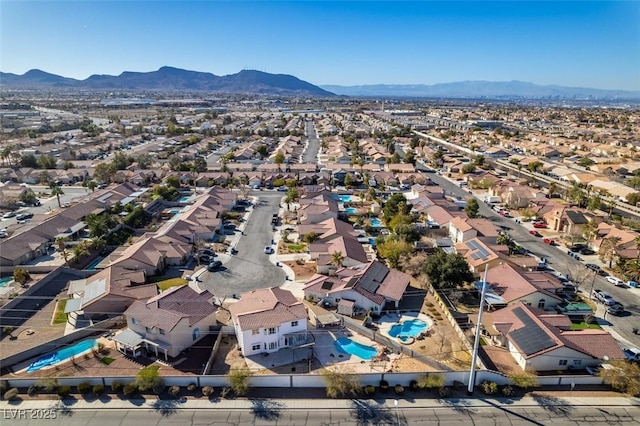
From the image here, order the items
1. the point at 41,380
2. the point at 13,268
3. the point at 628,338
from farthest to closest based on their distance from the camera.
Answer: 1. the point at 13,268
2. the point at 628,338
3. the point at 41,380

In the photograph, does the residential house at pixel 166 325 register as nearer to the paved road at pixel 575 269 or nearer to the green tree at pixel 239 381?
the green tree at pixel 239 381

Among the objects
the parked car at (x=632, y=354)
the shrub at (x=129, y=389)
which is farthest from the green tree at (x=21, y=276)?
the parked car at (x=632, y=354)

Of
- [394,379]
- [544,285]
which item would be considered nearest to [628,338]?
[544,285]

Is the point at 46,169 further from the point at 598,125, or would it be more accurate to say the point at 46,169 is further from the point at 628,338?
the point at 598,125

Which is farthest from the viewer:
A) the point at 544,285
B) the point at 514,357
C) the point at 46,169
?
the point at 46,169

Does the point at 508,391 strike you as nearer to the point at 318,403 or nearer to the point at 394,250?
the point at 318,403

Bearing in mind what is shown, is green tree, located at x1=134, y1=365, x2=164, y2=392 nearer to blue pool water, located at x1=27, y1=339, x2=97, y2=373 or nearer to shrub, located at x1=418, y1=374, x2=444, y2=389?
blue pool water, located at x1=27, y1=339, x2=97, y2=373
